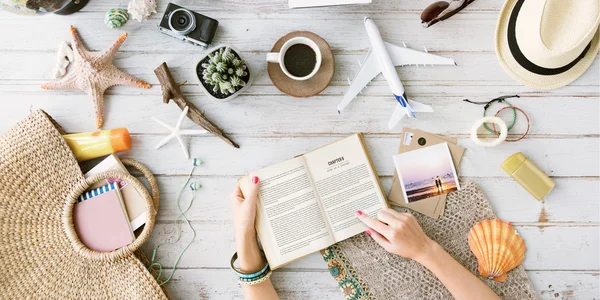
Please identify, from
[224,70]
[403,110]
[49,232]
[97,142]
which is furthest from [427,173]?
[49,232]

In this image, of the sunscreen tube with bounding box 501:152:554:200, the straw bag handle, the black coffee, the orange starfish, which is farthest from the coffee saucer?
the sunscreen tube with bounding box 501:152:554:200

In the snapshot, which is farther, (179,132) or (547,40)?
(179,132)

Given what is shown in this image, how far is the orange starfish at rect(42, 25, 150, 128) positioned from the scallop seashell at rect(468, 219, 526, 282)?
115 cm

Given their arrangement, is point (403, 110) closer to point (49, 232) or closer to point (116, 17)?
point (116, 17)

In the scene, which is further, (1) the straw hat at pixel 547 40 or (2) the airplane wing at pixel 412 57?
(2) the airplane wing at pixel 412 57

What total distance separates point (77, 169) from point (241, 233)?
54 cm

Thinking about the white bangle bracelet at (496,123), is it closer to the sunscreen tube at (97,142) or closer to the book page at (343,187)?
the book page at (343,187)

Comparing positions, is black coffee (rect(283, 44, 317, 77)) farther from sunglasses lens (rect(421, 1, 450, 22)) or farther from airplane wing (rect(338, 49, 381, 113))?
sunglasses lens (rect(421, 1, 450, 22))

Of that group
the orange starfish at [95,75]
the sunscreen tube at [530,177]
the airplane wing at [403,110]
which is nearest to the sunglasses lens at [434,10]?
the airplane wing at [403,110]

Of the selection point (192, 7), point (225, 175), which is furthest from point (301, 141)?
point (192, 7)

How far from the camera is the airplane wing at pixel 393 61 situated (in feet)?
4.33

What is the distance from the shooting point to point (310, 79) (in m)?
1.30

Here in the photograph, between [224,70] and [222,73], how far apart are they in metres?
0.01

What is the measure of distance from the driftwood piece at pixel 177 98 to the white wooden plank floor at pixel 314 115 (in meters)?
0.05
